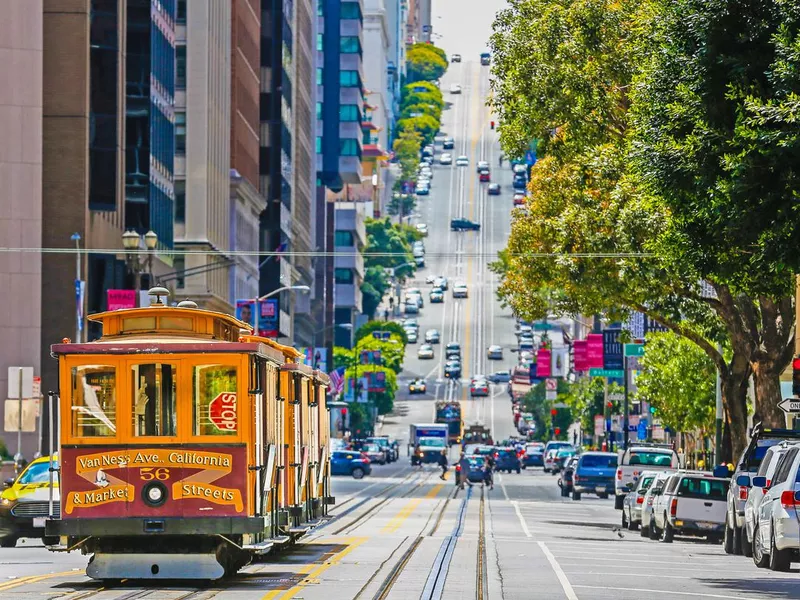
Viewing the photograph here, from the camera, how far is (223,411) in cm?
2261

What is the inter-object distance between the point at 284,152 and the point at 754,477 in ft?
303

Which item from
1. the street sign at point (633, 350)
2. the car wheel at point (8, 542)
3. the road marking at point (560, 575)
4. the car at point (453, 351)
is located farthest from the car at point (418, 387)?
the car wheel at point (8, 542)

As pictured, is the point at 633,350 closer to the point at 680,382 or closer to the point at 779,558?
the point at 680,382

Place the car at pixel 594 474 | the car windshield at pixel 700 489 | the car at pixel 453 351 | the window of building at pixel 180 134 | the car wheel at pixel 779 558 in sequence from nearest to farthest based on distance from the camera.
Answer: the car wheel at pixel 779 558, the car windshield at pixel 700 489, the car at pixel 594 474, the window of building at pixel 180 134, the car at pixel 453 351

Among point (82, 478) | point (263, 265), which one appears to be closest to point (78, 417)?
point (82, 478)

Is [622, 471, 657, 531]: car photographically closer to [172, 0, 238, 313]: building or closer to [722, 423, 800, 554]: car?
[722, 423, 800, 554]: car

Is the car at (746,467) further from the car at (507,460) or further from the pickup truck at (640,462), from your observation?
the car at (507,460)

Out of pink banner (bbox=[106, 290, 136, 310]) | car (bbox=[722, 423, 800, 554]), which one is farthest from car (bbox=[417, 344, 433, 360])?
car (bbox=[722, 423, 800, 554])

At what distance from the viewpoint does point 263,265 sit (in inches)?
4525

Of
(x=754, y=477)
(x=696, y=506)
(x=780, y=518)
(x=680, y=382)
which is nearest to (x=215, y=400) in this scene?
(x=780, y=518)

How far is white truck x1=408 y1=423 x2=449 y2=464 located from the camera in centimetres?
11312

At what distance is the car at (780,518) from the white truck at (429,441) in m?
80.7

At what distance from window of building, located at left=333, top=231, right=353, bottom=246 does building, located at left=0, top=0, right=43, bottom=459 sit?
112248 millimetres

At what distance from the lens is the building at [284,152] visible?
382 feet
